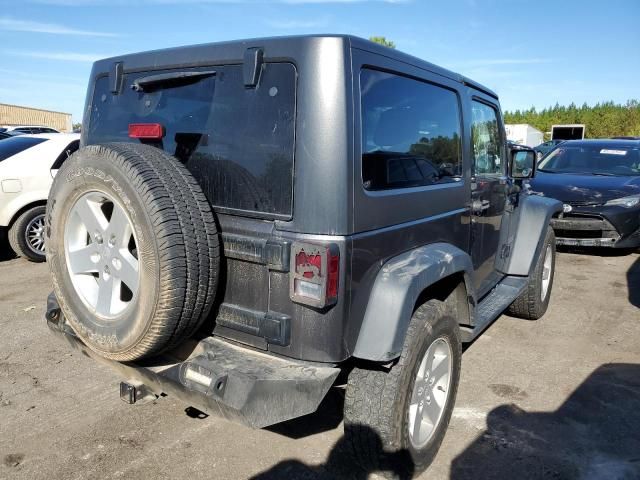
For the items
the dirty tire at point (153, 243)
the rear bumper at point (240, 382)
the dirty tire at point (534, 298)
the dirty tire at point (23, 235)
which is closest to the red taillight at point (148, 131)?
the dirty tire at point (153, 243)

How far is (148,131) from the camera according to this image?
7.78 feet

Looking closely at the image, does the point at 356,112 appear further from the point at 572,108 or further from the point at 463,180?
the point at 572,108

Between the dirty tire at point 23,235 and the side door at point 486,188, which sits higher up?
the side door at point 486,188

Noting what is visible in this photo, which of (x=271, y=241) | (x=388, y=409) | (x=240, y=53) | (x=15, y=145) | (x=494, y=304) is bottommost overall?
(x=388, y=409)

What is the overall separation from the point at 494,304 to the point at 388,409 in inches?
64.3

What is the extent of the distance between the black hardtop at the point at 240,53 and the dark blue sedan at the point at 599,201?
4.75 m

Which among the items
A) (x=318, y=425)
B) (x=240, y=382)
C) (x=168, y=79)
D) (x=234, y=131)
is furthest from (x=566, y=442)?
(x=168, y=79)

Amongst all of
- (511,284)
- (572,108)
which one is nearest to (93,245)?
(511,284)

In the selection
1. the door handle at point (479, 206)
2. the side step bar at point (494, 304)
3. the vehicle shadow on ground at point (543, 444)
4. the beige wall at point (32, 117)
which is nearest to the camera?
the vehicle shadow on ground at point (543, 444)

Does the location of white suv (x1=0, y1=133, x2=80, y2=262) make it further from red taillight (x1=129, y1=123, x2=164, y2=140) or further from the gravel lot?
red taillight (x1=129, y1=123, x2=164, y2=140)

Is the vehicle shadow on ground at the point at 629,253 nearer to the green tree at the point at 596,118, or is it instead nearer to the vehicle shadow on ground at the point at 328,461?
the vehicle shadow on ground at the point at 328,461

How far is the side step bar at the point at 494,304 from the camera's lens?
3000mm

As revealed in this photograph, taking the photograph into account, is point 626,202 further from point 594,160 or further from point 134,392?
point 134,392

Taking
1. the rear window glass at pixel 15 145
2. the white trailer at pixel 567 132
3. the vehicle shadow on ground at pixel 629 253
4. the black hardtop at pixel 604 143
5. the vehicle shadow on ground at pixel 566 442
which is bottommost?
the vehicle shadow on ground at pixel 566 442
